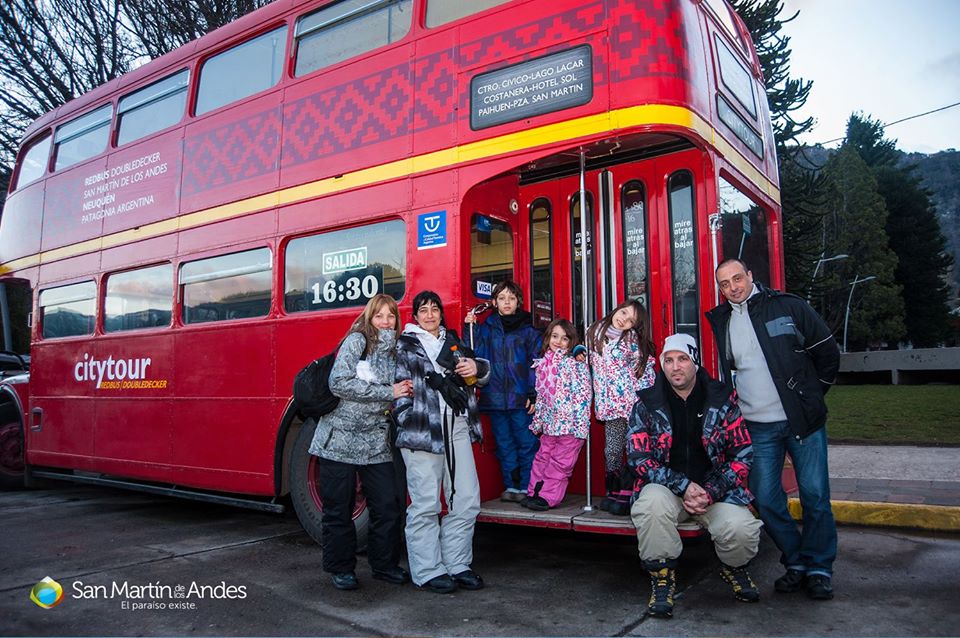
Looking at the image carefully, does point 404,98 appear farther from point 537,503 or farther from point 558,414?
point 537,503

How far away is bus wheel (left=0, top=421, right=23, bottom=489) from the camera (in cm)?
852

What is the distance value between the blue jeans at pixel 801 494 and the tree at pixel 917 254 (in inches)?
2079

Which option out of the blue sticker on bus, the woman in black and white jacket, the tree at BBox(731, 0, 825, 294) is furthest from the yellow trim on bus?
the tree at BBox(731, 0, 825, 294)

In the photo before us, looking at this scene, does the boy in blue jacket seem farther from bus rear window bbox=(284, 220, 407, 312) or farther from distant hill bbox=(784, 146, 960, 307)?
distant hill bbox=(784, 146, 960, 307)

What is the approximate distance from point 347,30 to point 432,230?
1.96m

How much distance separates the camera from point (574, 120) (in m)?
4.32

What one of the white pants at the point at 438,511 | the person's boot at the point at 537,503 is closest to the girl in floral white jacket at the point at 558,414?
the person's boot at the point at 537,503

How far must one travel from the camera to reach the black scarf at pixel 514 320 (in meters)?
4.87

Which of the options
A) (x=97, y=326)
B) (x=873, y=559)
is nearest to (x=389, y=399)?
(x=873, y=559)

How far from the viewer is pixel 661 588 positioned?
3.67 meters

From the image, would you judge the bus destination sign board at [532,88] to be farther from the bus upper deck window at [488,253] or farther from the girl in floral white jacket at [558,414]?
the girl in floral white jacket at [558,414]

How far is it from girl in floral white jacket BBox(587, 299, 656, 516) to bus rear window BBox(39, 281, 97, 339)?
5.41 metres

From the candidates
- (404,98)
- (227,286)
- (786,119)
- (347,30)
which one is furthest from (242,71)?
(786,119)

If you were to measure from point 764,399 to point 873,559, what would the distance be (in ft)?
5.70
